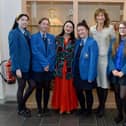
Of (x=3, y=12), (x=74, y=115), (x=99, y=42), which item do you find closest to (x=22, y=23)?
(x=3, y=12)

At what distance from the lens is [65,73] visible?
17.9 feet

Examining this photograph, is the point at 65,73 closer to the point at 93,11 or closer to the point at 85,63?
the point at 85,63

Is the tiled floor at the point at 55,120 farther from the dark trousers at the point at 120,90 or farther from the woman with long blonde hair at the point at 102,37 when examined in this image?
the woman with long blonde hair at the point at 102,37

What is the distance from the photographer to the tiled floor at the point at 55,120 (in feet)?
16.8

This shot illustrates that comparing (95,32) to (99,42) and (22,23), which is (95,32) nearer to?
(99,42)

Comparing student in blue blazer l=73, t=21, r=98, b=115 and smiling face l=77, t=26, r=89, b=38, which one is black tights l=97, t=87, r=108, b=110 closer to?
student in blue blazer l=73, t=21, r=98, b=115

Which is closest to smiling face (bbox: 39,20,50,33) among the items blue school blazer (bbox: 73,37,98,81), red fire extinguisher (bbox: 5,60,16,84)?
blue school blazer (bbox: 73,37,98,81)

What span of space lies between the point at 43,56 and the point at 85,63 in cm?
66

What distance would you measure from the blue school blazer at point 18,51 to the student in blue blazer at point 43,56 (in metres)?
0.12

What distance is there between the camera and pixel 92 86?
5238mm

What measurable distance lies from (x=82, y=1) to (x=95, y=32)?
0.94 metres

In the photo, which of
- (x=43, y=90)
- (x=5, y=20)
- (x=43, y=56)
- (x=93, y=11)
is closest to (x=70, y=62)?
(x=43, y=56)

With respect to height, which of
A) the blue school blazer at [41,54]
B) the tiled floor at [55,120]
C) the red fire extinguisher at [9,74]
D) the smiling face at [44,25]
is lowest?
the tiled floor at [55,120]

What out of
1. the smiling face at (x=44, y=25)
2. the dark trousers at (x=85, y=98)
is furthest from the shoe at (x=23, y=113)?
the smiling face at (x=44, y=25)
